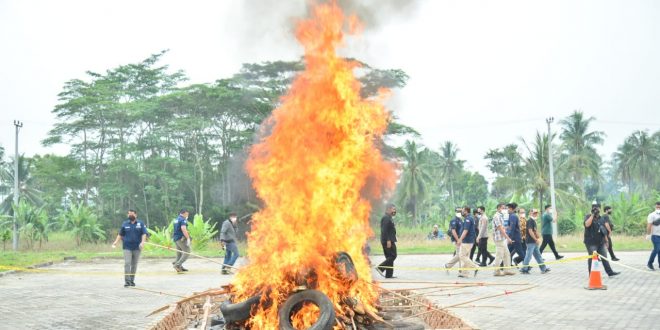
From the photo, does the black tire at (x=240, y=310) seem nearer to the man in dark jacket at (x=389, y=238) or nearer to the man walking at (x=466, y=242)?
the man in dark jacket at (x=389, y=238)

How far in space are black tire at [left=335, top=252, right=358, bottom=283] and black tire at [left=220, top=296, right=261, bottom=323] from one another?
39.6 inches

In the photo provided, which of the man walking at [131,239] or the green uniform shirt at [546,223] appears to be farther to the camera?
the green uniform shirt at [546,223]

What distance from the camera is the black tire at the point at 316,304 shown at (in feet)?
19.2

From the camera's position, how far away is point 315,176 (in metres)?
7.06

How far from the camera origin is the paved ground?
A: 8453mm

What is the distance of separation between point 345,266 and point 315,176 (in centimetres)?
113

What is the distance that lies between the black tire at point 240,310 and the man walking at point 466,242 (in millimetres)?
9121

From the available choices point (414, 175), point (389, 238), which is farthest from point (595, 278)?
point (414, 175)

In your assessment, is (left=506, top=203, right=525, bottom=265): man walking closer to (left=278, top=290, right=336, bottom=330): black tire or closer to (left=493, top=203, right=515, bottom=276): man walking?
(left=493, top=203, right=515, bottom=276): man walking

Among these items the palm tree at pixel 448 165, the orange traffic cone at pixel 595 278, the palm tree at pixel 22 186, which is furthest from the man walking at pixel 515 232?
the palm tree at pixel 448 165

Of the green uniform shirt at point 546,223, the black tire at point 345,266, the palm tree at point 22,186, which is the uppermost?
the palm tree at point 22,186

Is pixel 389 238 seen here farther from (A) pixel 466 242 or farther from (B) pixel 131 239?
(B) pixel 131 239

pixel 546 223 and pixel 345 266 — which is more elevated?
pixel 546 223

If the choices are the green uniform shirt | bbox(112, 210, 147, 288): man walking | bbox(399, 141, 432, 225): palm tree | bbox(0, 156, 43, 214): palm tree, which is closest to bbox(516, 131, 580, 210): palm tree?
bbox(399, 141, 432, 225): palm tree
